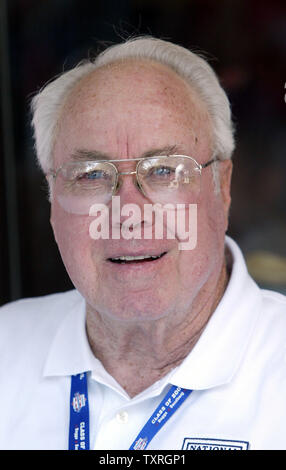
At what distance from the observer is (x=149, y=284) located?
5.75 ft

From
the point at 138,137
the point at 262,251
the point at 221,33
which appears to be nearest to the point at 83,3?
the point at 221,33

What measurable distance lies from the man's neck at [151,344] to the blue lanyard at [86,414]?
112mm

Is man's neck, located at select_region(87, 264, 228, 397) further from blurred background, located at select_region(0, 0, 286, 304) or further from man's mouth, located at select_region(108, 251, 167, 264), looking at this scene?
blurred background, located at select_region(0, 0, 286, 304)

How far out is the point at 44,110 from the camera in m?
2.03

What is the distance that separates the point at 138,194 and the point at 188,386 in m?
0.52

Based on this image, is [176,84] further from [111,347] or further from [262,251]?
[262,251]

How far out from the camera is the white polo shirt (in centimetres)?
166

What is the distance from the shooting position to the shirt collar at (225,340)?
1745 millimetres

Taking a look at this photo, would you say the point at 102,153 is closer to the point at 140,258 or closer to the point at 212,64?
the point at 140,258

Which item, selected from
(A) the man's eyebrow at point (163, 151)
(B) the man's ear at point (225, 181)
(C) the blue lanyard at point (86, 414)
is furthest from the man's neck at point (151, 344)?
(A) the man's eyebrow at point (163, 151)

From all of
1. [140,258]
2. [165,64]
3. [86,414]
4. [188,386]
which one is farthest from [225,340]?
[165,64]

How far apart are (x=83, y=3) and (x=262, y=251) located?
1.75m

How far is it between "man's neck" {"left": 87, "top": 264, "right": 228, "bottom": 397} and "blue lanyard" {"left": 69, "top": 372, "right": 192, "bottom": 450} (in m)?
0.11

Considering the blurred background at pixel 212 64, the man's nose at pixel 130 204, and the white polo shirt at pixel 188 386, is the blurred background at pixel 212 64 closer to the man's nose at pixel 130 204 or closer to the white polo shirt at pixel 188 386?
the white polo shirt at pixel 188 386
